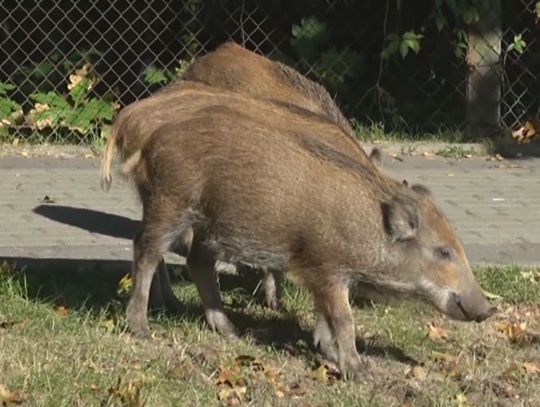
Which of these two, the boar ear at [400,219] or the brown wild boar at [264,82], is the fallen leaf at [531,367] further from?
the brown wild boar at [264,82]

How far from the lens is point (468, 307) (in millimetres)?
6152

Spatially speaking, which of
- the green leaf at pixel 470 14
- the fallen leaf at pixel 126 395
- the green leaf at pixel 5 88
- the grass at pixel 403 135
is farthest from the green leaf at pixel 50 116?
the fallen leaf at pixel 126 395

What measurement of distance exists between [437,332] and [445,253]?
54 centimetres

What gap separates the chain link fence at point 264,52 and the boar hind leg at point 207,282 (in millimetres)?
4445

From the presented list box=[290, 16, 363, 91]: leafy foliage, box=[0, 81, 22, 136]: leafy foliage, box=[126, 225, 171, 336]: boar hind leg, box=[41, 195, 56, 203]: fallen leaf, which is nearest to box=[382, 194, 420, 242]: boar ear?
box=[126, 225, 171, 336]: boar hind leg

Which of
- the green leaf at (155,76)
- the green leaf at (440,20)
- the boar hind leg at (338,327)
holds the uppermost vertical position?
the green leaf at (440,20)

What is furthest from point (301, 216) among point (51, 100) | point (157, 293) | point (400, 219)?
point (51, 100)

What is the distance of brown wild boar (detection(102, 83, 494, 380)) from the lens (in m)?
6.05

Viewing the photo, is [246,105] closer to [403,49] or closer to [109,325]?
[109,325]

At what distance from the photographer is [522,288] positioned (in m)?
7.20

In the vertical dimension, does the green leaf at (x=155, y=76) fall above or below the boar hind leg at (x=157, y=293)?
below

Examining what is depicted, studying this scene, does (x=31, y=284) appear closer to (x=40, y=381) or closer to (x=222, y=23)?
(x=40, y=381)

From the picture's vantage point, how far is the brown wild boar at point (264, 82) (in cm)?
727

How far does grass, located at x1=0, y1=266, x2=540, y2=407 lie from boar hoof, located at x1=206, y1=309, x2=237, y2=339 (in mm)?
59
